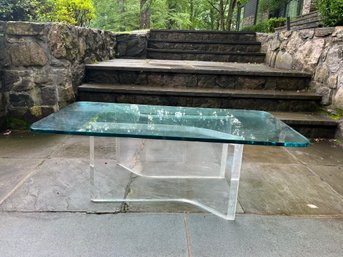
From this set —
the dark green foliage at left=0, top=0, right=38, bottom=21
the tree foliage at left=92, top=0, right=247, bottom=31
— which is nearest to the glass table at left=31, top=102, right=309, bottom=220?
the dark green foliage at left=0, top=0, right=38, bottom=21

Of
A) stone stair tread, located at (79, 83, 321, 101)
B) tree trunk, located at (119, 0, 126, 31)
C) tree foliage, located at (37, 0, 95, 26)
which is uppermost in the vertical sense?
tree trunk, located at (119, 0, 126, 31)

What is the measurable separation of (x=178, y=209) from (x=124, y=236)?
13.7 inches

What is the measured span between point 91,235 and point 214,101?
6.81 ft

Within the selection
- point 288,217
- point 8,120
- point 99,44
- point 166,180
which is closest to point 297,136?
point 288,217

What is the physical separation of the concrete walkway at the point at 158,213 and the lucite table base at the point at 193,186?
0.09 feet

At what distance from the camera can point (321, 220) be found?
1.43 m

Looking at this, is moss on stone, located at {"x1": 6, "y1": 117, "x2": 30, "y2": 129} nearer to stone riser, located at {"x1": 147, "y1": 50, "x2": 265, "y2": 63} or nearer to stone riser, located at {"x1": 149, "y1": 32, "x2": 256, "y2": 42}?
stone riser, located at {"x1": 147, "y1": 50, "x2": 265, "y2": 63}

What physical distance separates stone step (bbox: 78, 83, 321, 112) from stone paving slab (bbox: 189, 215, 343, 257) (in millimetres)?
1717

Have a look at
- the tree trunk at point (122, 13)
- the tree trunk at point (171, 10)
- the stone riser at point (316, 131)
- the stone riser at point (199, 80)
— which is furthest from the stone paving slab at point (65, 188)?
the tree trunk at point (171, 10)

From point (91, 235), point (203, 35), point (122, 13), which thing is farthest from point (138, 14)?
point (91, 235)

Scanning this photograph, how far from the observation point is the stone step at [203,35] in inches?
206

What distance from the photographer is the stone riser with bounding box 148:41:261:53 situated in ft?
16.2

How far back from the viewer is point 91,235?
1.25 m

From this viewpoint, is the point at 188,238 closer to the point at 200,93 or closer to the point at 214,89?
the point at 200,93
